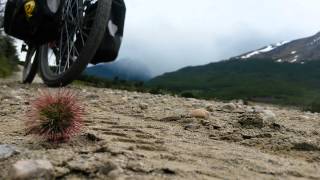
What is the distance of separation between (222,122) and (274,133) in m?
0.85

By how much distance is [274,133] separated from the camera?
20.7 feet

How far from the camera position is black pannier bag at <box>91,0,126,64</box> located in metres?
A: 12.1

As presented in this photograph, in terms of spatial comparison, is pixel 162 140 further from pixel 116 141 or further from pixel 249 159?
pixel 249 159

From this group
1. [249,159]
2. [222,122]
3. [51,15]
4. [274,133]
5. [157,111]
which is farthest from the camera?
[51,15]

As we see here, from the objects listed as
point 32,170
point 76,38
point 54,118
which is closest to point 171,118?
point 54,118

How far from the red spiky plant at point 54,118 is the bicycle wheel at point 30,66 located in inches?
393

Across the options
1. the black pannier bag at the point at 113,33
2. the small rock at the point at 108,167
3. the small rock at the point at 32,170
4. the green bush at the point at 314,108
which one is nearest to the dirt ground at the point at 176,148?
the small rock at the point at 108,167

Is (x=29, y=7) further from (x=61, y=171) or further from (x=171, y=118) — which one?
(x=61, y=171)

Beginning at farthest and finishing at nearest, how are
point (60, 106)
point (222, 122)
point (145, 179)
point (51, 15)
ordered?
point (51, 15)
point (222, 122)
point (60, 106)
point (145, 179)

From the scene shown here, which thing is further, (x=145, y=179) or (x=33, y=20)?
(x=33, y=20)

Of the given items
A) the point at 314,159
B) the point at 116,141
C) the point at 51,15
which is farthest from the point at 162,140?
the point at 51,15

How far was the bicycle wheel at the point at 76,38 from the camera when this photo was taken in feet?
34.9

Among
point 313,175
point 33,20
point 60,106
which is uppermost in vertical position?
point 33,20

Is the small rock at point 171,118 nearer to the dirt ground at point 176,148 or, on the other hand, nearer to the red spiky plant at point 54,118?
the dirt ground at point 176,148
